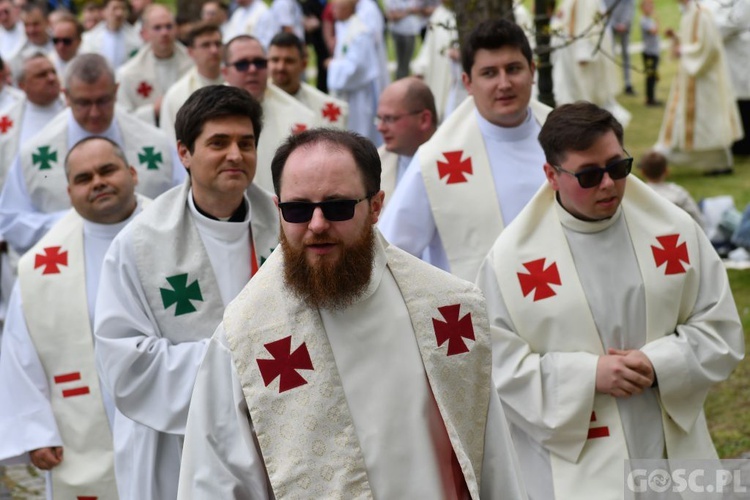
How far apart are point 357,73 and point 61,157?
6.98 metres

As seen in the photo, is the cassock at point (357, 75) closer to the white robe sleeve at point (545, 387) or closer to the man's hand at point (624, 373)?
the white robe sleeve at point (545, 387)

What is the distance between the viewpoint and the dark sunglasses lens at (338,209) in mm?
3578

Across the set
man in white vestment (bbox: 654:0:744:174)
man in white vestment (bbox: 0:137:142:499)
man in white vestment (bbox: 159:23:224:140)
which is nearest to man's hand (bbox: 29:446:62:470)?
man in white vestment (bbox: 0:137:142:499)

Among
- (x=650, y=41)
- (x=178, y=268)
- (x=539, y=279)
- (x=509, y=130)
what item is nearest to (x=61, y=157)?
(x=509, y=130)

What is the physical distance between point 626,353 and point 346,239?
5.22 feet

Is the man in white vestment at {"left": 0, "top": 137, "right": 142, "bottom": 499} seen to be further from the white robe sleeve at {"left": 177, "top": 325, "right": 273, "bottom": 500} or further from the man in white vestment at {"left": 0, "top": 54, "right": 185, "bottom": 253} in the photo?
the white robe sleeve at {"left": 177, "top": 325, "right": 273, "bottom": 500}

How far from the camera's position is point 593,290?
492cm

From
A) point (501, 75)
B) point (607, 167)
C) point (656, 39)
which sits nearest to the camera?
point (607, 167)

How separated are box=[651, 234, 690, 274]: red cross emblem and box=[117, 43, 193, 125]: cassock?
7.19 metres

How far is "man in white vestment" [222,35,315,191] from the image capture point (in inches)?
330

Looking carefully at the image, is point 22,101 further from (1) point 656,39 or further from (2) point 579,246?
(1) point 656,39

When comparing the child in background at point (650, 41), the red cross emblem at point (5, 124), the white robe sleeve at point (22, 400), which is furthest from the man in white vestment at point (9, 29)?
the white robe sleeve at point (22, 400)

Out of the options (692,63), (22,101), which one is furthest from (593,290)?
(692,63)

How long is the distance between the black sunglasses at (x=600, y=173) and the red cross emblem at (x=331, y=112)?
532 cm
